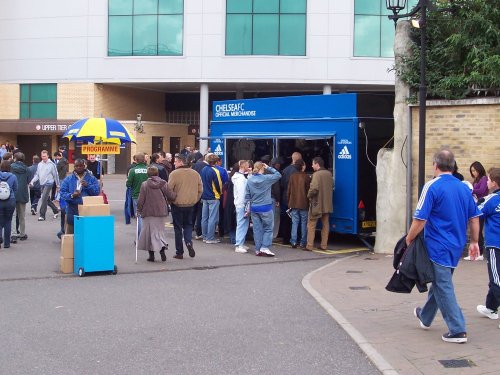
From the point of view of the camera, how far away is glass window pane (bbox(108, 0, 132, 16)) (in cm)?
4372

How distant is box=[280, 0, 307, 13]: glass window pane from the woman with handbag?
32.0 meters

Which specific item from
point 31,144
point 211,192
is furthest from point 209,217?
point 31,144

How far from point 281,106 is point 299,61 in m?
27.8

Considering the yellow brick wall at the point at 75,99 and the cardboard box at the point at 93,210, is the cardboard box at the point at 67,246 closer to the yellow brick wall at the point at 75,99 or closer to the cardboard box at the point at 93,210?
the cardboard box at the point at 93,210

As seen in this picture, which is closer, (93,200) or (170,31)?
(93,200)

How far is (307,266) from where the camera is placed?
40.5ft

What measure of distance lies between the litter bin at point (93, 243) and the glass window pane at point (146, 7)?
34.4 meters

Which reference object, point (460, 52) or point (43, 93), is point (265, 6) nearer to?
point (43, 93)

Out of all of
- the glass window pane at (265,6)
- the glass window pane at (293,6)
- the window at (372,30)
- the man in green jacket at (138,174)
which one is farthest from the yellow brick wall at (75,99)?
the man in green jacket at (138,174)

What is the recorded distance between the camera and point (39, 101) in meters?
46.3

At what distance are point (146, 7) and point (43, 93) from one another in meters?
9.01

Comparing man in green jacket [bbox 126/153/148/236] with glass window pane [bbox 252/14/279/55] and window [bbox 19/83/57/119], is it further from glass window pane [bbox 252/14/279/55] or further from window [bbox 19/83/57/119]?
window [bbox 19/83/57/119]

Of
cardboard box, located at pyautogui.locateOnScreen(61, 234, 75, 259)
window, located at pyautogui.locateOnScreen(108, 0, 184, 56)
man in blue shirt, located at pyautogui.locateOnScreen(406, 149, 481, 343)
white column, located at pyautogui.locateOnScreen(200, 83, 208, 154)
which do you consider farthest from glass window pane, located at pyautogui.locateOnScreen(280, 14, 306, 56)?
man in blue shirt, located at pyautogui.locateOnScreen(406, 149, 481, 343)

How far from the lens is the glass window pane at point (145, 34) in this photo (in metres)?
43.4
